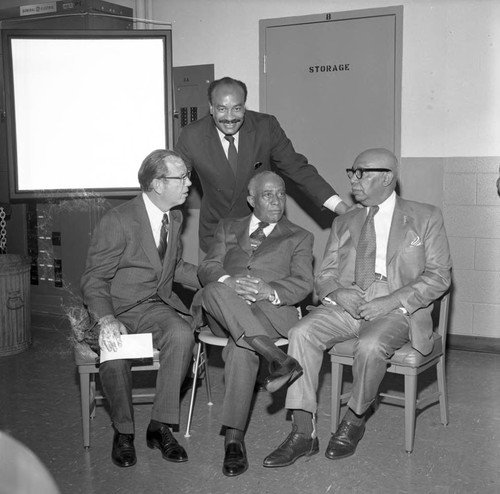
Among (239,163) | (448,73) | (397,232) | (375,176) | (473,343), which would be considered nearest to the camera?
(397,232)

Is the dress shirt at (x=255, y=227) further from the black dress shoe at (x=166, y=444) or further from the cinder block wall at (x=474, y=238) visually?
the cinder block wall at (x=474, y=238)

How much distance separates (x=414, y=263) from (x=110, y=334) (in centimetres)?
139

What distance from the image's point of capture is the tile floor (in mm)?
2775

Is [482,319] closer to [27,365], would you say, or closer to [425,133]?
[425,133]

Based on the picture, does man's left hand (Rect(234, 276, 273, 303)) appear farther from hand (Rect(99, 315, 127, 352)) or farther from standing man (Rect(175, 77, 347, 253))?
standing man (Rect(175, 77, 347, 253))

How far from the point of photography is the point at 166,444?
304cm

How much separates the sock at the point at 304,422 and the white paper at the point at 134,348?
69cm

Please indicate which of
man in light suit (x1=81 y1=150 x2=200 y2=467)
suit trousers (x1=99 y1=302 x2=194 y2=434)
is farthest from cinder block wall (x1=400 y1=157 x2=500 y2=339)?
suit trousers (x1=99 y1=302 x2=194 y2=434)

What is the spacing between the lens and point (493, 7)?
442 cm

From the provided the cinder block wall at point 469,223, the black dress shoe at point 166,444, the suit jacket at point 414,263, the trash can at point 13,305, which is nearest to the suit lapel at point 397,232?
the suit jacket at point 414,263

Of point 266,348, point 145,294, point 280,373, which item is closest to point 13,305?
point 145,294

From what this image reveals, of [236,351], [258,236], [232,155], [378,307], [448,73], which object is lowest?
[236,351]

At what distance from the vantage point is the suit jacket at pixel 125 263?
3.20m

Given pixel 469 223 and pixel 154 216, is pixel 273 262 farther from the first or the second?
pixel 469 223
